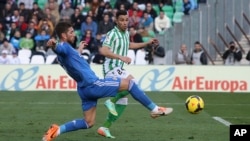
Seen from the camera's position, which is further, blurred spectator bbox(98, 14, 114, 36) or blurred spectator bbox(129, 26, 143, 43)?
blurred spectator bbox(98, 14, 114, 36)

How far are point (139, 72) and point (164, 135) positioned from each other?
527 inches

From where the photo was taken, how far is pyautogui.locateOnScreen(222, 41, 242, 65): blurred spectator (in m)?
29.6

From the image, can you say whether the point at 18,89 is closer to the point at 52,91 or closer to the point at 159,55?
the point at 52,91

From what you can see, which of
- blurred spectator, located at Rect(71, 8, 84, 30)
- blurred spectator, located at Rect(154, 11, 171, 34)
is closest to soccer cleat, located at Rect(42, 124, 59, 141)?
blurred spectator, located at Rect(154, 11, 171, 34)

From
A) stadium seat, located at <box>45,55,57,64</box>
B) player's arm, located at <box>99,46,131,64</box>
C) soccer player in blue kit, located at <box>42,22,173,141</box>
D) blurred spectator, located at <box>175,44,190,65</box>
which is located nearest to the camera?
soccer player in blue kit, located at <box>42,22,173,141</box>

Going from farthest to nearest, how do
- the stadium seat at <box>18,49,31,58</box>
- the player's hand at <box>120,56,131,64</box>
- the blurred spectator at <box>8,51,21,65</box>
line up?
the stadium seat at <box>18,49,31,58</box> < the blurred spectator at <box>8,51,21,65</box> < the player's hand at <box>120,56,131,64</box>

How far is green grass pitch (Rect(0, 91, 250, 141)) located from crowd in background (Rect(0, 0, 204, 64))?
15.1ft

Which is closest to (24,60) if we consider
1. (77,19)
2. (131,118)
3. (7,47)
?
(7,47)

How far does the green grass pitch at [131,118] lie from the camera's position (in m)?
14.2

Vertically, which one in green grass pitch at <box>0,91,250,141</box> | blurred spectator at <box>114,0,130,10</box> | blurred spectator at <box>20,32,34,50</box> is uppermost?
blurred spectator at <box>114,0,130,10</box>

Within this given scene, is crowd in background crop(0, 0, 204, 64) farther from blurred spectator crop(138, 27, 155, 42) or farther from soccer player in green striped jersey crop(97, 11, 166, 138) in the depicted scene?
soccer player in green striped jersey crop(97, 11, 166, 138)

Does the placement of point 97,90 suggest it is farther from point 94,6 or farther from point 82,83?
point 94,6

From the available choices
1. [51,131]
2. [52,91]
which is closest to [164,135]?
[51,131]

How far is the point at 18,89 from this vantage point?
27.6 meters
